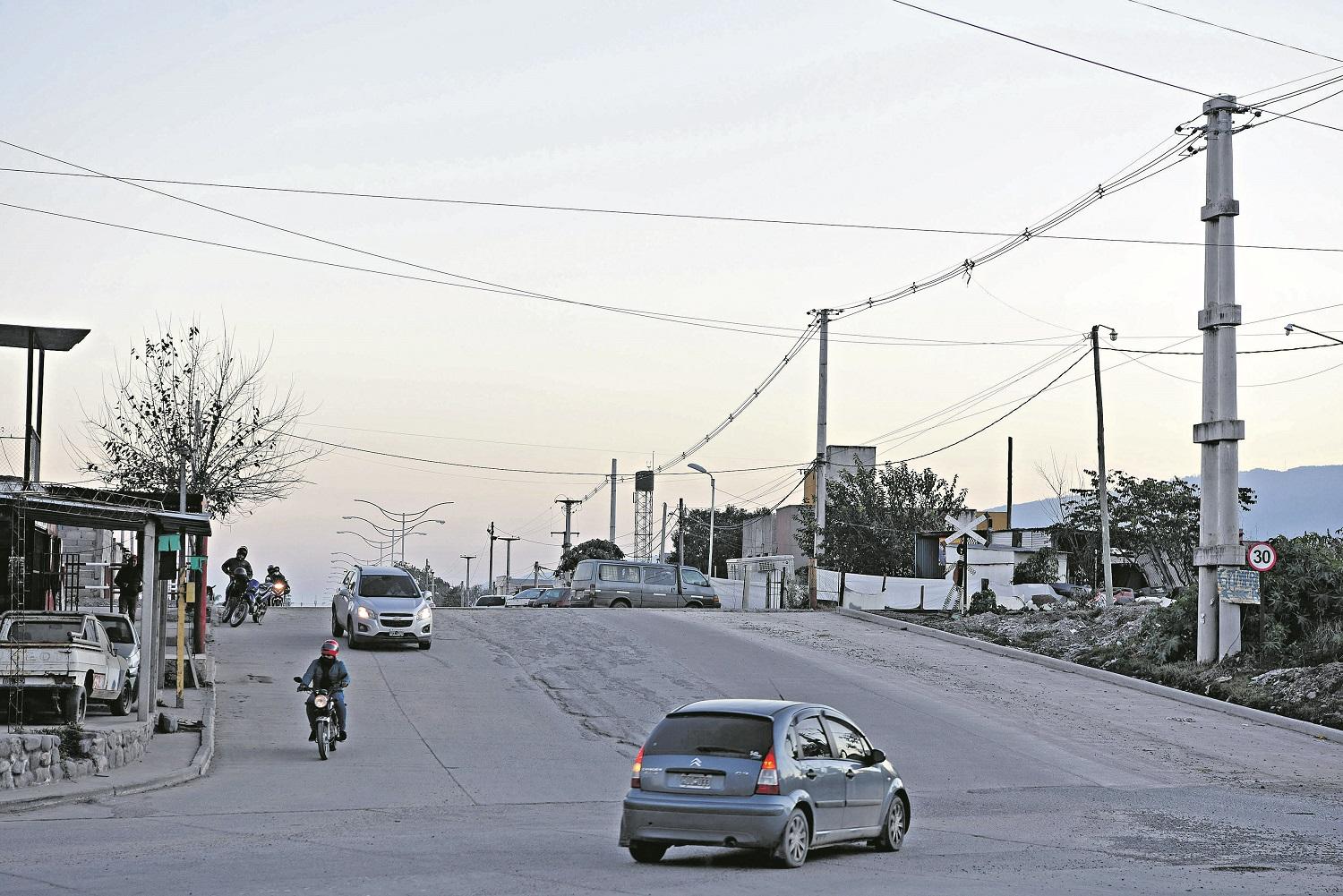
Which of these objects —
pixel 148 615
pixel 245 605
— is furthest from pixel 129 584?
pixel 148 615

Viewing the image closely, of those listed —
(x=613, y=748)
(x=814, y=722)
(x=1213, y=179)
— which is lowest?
(x=613, y=748)

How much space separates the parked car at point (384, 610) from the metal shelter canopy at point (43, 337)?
9136 mm

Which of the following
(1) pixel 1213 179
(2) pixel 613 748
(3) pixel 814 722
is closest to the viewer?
(3) pixel 814 722

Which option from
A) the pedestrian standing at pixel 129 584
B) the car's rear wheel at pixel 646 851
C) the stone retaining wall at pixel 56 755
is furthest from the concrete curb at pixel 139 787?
the pedestrian standing at pixel 129 584

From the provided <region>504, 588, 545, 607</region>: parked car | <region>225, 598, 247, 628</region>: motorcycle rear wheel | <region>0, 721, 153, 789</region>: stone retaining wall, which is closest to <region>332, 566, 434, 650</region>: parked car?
<region>225, 598, 247, 628</region>: motorcycle rear wheel

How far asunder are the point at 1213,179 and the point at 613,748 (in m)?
19.7

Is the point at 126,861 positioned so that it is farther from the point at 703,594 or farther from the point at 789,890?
the point at 703,594

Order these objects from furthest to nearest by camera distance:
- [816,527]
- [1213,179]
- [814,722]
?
[816,527]
[1213,179]
[814,722]

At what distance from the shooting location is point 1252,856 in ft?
43.6

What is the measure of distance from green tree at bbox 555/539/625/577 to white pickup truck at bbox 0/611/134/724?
59482mm

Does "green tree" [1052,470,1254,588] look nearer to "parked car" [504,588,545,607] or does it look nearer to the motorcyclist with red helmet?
"parked car" [504,588,545,607]

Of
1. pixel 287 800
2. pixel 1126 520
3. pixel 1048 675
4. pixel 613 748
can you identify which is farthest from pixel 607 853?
pixel 1126 520

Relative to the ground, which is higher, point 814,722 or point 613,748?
point 814,722

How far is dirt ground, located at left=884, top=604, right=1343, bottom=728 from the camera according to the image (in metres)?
28.8
